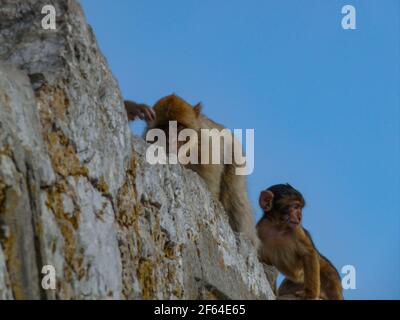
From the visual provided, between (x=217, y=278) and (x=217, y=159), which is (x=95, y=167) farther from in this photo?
(x=217, y=159)

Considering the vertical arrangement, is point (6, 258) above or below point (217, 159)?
below

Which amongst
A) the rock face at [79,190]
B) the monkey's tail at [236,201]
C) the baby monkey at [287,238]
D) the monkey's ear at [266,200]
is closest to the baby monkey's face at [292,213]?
the baby monkey at [287,238]

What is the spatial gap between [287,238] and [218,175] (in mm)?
1245

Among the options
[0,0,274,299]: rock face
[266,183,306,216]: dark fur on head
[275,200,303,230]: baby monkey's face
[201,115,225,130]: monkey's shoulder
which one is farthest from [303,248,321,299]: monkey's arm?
[0,0,274,299]: rock face

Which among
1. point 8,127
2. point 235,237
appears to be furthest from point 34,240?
point 235,237

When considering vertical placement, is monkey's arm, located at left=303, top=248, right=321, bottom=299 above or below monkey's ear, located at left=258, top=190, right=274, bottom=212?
below

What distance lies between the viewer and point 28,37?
4.80m

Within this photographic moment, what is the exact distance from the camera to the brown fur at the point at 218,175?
7766mm

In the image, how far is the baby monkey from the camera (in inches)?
335

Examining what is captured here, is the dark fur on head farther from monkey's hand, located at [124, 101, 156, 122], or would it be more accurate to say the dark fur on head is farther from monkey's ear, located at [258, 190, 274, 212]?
monkey's hand, located at [124, 101, 156, 122]

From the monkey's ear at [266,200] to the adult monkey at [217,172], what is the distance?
0.39m

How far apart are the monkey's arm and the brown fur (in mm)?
658

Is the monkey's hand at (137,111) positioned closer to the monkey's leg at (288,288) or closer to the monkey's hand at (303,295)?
the monkey's hand at (303,295)
